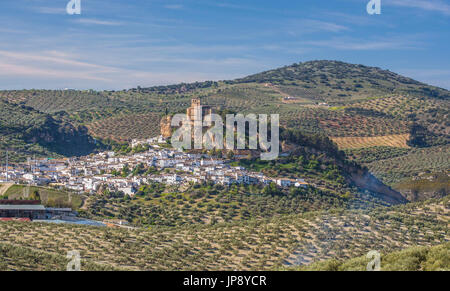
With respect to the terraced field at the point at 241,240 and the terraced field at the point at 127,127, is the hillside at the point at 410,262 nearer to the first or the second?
the terraced field at the point at 241,240

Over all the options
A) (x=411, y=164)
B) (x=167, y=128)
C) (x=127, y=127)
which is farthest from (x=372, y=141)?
(x=127, y=127)

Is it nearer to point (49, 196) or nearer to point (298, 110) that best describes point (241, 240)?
point (49, 196)

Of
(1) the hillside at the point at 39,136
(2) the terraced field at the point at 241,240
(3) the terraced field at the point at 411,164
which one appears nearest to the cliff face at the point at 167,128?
(1) the hillside at the point at 39,136

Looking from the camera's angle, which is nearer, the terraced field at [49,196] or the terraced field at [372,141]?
the terraced field at [49,196]

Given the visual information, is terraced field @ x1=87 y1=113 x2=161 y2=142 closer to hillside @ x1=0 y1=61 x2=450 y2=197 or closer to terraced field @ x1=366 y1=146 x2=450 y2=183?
hillside @ x1=0 y1=61 x2=450 y2=197
